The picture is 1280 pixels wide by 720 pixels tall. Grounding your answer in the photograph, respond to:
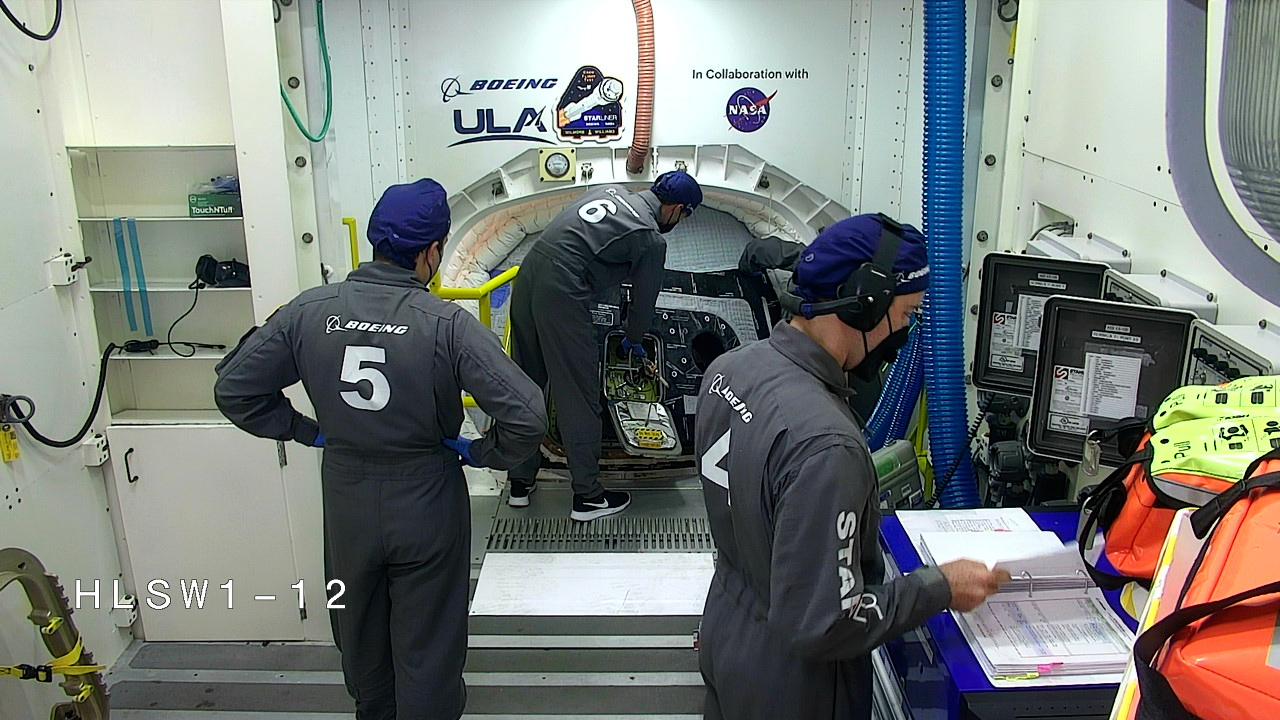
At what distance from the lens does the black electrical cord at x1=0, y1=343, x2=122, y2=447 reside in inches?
124

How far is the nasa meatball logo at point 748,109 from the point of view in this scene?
436 cm

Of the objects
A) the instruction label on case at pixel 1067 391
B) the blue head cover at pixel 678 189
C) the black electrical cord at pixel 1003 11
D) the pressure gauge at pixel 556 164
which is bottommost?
the instruction label on case at pixel 1067 391

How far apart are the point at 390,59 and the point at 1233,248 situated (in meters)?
3.61

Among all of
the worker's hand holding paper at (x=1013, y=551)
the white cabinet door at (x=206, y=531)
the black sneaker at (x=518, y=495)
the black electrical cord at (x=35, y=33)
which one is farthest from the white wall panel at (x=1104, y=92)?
the black electrical cord at (x=35, y=33)

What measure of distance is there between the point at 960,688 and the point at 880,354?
71cm

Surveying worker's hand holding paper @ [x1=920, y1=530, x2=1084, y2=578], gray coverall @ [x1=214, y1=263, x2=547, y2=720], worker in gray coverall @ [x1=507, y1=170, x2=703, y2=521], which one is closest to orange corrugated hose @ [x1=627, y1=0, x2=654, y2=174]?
worker in gray coverall @ [x1=507, y1=170, x2=703, y2=521]

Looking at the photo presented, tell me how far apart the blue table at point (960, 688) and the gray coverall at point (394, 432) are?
125cm

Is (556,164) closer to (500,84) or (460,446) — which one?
(500,84)

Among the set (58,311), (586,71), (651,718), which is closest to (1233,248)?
(651,718)

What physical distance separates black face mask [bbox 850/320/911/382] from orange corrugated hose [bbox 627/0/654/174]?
8.46 ft

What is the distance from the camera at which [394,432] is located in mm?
2652

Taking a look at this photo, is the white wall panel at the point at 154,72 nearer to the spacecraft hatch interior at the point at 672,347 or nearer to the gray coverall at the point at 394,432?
the gray coverall at the point at 394,432

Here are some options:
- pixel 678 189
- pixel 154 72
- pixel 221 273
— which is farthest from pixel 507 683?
pixel 154 72

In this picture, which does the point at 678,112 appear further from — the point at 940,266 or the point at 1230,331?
the point at 1230,331
